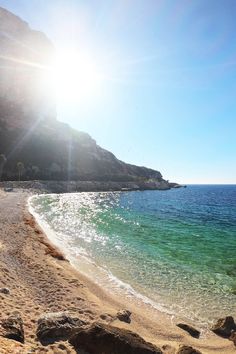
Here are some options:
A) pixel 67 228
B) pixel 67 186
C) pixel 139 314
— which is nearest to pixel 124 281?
pixel 139 314

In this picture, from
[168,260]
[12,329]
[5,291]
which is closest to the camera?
[12,329]

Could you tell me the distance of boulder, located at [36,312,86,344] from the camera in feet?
39.9

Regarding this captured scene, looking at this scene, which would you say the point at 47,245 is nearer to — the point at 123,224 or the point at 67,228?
the point at 67,228

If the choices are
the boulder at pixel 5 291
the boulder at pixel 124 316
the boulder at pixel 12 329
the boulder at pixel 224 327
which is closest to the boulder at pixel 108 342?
the boulder at pixel 12 329

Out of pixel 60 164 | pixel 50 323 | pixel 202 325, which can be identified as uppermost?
pixel 60 164

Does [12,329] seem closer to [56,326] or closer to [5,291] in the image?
[56,326]

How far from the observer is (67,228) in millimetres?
46562

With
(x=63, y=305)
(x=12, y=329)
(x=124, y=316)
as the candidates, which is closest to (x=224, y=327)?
(x=124, y=316)

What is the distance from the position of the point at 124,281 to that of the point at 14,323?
1191 cm

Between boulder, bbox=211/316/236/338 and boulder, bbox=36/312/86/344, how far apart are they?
6622mm

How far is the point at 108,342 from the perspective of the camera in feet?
36.3

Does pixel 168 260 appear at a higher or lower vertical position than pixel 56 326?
lower

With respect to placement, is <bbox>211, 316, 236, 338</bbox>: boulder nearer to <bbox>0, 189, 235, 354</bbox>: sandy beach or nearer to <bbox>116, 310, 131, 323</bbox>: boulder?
<bbox>0, 189, 235, 354</bbox>: sandy beach

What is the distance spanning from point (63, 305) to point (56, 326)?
12.7 ft
